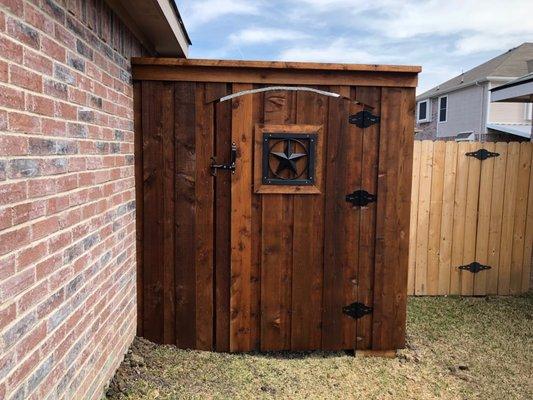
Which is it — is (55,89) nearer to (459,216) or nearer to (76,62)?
(76,62)

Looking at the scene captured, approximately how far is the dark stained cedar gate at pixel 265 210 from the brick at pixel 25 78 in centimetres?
166

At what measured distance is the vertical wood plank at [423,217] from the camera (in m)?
5.26

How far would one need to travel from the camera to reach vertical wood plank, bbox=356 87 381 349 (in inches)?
140

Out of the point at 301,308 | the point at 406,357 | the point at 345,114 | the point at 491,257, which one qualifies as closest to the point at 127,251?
the point at 301,308

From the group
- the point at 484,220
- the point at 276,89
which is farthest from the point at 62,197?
the point at 484,220

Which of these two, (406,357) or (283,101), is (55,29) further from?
(406,357)

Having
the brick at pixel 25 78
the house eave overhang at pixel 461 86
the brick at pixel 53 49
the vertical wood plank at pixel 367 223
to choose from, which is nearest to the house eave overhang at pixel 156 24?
the brick at pixel 53 49

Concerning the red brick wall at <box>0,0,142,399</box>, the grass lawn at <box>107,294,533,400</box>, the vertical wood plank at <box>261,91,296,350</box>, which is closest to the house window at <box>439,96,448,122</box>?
the grass lawn at <box>107,294,533,400</box>

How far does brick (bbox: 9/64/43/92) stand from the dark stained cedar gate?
1.66 metres

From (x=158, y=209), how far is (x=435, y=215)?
11.1ft

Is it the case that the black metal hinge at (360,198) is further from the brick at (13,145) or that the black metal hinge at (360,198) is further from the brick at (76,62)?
the brick at (13,145)

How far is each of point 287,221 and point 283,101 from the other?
3.07ft

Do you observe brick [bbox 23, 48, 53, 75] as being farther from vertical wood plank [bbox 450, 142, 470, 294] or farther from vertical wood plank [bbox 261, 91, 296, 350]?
vertical wood plank [bbox 450, 142, 470, 294]

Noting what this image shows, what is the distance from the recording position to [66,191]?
6.83ft
